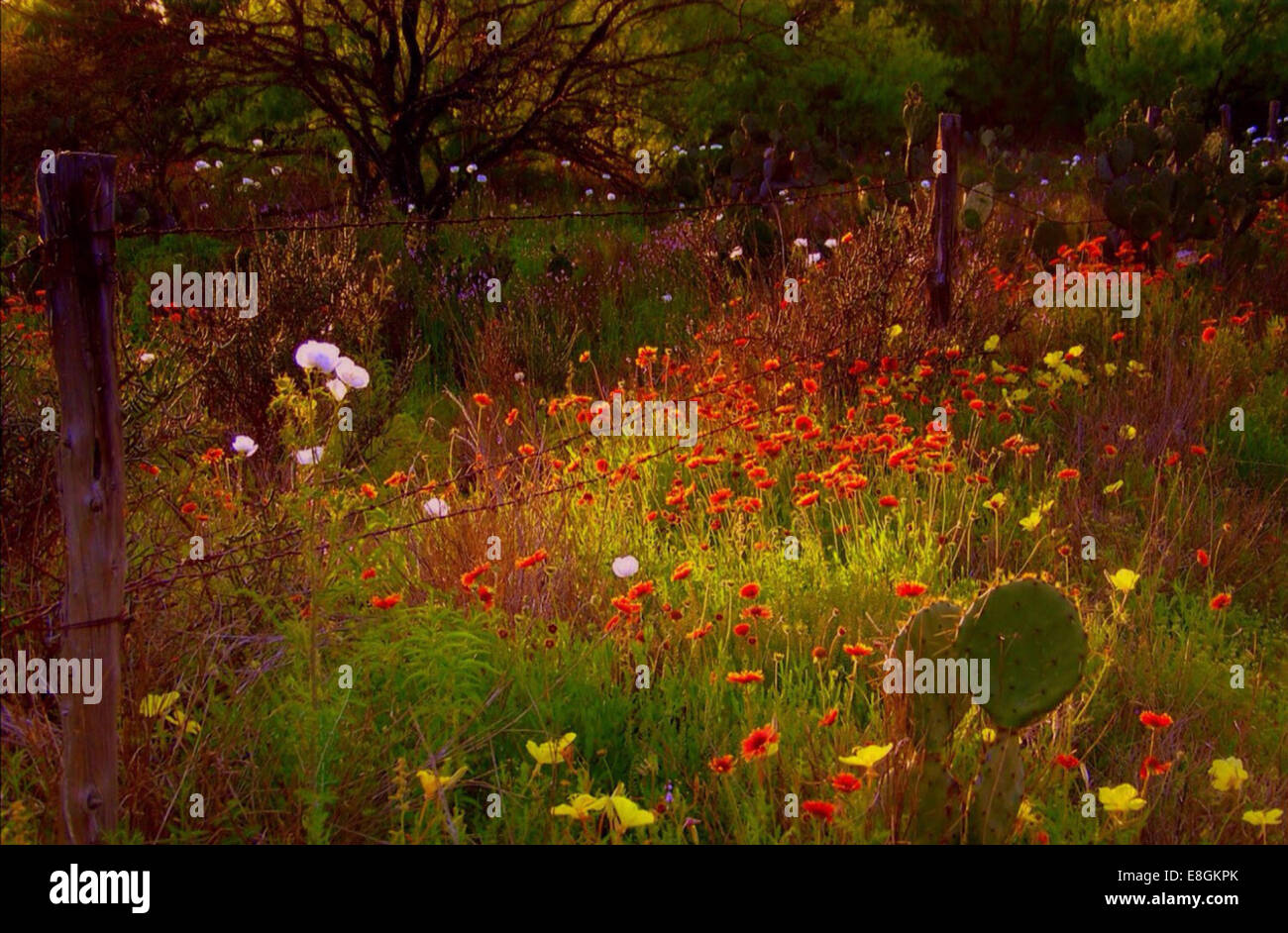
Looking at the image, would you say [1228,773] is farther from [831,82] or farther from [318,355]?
[831,82]

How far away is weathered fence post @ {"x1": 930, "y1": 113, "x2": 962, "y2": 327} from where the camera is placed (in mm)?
5379

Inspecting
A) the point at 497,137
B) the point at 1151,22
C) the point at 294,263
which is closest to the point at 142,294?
the point at 294,263

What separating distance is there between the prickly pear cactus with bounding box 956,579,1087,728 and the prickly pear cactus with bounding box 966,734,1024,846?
0.07 metres

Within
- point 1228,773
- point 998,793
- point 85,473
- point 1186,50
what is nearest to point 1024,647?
point 998,793

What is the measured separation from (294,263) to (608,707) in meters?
3.47

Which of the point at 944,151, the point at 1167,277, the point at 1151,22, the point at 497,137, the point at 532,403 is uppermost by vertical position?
the point at 1151,22

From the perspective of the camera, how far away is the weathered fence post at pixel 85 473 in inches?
77.6

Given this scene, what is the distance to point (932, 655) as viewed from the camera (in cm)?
215

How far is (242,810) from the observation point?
2.13m

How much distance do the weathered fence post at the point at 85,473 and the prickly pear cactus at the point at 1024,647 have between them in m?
1.52

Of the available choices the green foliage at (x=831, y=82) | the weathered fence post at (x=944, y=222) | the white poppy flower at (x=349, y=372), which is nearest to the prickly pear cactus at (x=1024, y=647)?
the white poppy flower at (x=349, y=372)

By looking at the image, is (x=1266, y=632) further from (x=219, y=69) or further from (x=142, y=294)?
(x=219, y=69)

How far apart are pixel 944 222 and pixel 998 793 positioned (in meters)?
3.88
